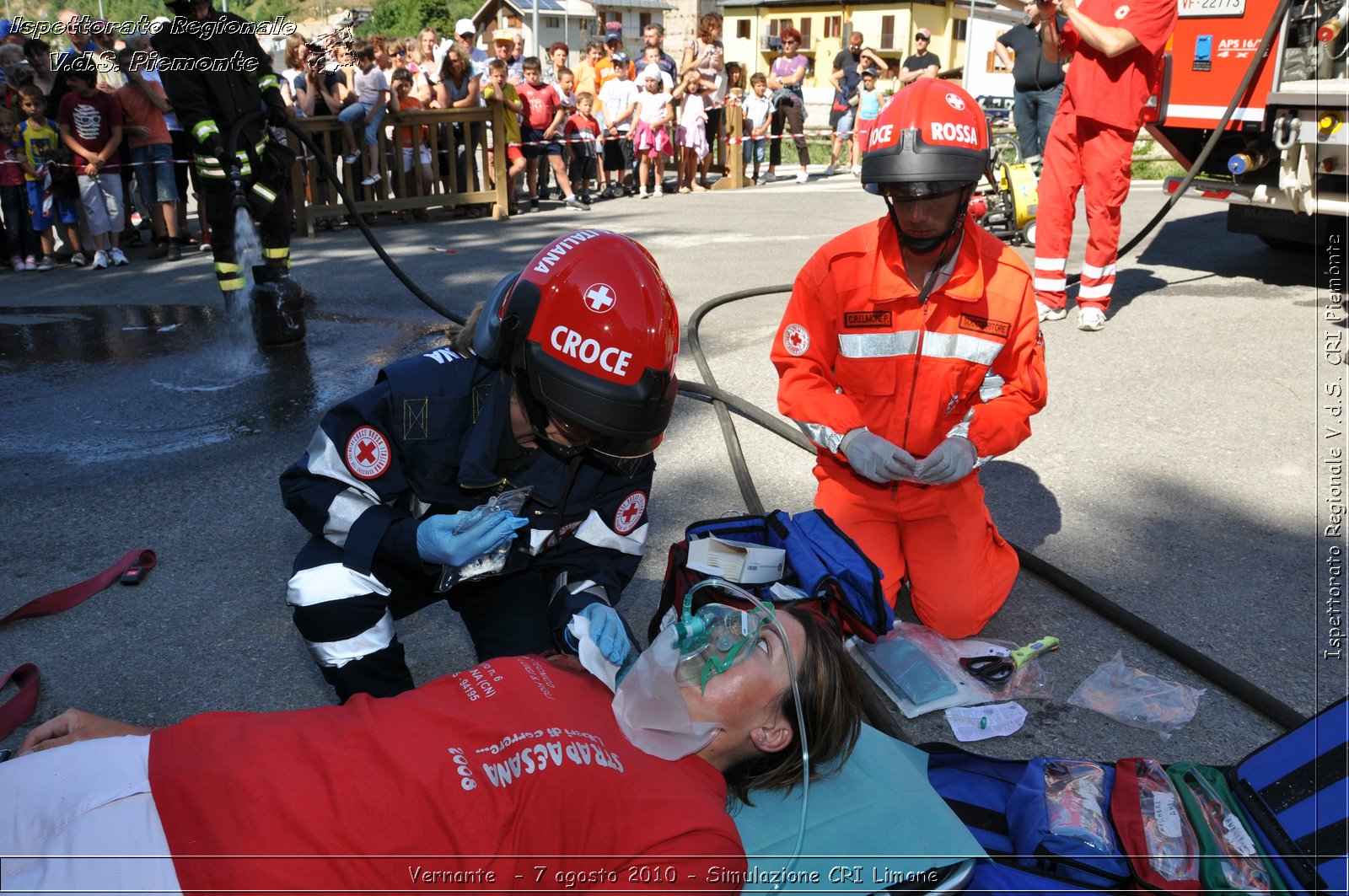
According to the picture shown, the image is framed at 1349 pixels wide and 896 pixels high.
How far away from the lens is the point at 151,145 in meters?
9.60

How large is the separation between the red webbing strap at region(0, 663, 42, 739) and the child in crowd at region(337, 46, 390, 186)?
351 inches

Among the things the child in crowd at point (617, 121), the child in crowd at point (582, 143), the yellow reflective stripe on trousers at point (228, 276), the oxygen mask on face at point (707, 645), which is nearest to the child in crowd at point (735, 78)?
the child in crowd at point (617, 121)

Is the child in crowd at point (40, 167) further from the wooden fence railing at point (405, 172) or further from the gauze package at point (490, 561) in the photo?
the gauze package at point (490, 561)

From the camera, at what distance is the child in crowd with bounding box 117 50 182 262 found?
9.48m

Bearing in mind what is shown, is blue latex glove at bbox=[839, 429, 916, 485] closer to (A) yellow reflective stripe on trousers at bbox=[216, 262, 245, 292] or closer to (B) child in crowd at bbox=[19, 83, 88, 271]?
(A) yellow reflective stripe on trousers at bbox=[216, 262, 245, 292]

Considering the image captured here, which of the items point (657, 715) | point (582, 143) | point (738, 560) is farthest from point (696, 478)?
point (582, 143)

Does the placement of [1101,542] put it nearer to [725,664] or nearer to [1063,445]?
[1063,445]

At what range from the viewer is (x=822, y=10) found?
4778 centimetres

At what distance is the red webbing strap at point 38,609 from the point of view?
2.83 m

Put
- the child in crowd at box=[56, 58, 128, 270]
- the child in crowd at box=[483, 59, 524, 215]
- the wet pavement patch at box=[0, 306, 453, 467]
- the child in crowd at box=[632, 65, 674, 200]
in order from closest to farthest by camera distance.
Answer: the wet pavement patch at box=[0, 306, 453, 467] → the child in crowd at box=[56, 58, 128, 270] → the child in crowd at box=[483, 59, 524, 215] → the child in crowd at box=[632, 65, 674, 200]

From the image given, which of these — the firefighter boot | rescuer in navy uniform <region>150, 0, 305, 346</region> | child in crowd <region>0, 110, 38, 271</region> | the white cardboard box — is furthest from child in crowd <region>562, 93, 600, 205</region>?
the white cardboard box

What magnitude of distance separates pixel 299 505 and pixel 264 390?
3.57 meters

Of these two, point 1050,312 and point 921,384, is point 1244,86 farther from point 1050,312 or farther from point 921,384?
point 921,384

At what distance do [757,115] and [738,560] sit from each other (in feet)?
47.1
